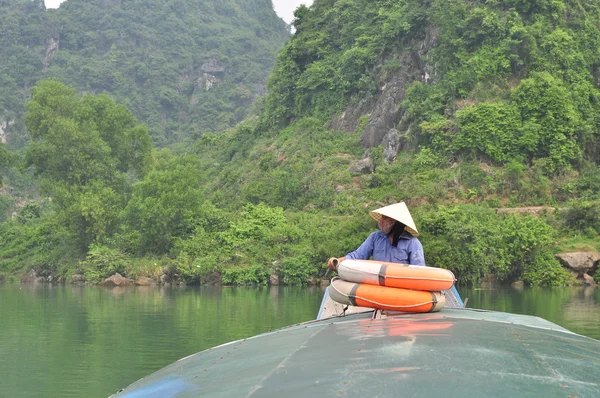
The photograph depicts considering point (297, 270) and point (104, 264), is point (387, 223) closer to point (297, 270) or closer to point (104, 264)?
point (297, 270)

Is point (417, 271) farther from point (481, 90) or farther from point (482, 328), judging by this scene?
point (481, 90)

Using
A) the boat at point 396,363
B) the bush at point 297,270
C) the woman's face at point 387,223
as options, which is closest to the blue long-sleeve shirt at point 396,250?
the woman's face at point 387,223

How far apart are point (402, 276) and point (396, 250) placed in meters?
1.17

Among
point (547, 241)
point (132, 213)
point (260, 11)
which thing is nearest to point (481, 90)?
point (547, 241)

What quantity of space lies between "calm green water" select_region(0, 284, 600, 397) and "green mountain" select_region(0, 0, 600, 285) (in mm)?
3107

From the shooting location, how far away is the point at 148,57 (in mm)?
91125

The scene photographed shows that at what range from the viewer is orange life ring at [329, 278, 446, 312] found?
4.89 m

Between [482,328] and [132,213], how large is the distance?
96.2 ft

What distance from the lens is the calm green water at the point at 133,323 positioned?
1024 cm

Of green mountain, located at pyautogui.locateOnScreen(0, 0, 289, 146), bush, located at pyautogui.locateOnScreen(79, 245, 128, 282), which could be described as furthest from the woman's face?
green mountain, located at pyautogui.locateOnScreen(0, 0, 289, 146)

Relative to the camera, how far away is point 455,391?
9.62ft

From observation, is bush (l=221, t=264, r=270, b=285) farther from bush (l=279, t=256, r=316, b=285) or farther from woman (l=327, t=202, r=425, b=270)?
woman (l=327, t=202, r=425, b=270)

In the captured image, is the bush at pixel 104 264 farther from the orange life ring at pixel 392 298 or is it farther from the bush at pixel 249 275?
the orange life ring at pixel 392 298

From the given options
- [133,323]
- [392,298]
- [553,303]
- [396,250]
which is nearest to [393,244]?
[396,250]
